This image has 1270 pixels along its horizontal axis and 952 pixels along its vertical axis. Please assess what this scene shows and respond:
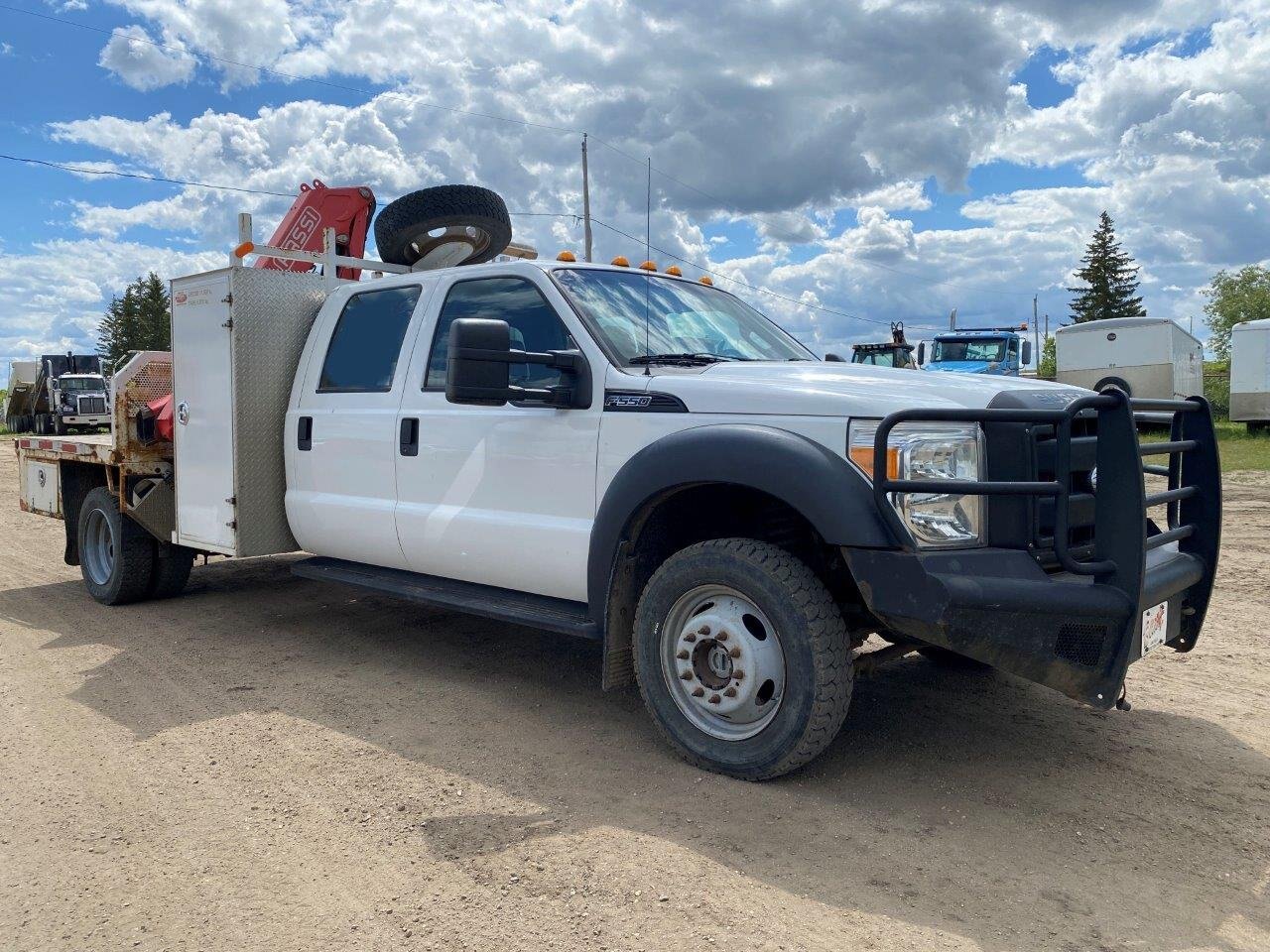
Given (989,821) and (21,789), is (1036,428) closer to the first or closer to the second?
(989,821)

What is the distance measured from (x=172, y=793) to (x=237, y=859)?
68cm

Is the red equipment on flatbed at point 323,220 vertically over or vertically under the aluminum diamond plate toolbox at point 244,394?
over

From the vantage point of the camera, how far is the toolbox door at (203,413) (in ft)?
19.3

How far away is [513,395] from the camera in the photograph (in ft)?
13.4

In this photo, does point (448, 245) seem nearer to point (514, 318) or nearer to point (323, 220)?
point (323, 220)

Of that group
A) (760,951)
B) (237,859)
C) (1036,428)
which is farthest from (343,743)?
(1036,428)

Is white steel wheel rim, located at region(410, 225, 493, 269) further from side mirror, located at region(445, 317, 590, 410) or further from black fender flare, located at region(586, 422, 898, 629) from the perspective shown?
black fender flare, located at region(586, 422, 898, 629)

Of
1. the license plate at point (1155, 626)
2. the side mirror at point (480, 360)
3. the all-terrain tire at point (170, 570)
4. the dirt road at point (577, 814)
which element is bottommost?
the dirt road at point (577, 814)

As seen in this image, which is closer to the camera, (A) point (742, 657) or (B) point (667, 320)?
(A) point (742, 657)

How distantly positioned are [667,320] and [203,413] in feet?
10.2

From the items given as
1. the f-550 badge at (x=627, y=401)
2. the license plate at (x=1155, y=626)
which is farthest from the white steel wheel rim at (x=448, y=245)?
the license plate at (x=1155, y=626)

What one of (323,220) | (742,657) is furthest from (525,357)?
(323,220)

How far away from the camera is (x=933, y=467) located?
11.1 feet

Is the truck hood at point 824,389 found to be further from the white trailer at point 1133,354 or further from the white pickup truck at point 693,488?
the white trailer at point 1133,354
